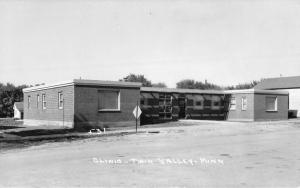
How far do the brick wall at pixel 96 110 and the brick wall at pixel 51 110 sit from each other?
1.61ft

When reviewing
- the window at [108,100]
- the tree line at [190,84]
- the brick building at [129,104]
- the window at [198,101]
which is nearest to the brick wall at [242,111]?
the brick building at [129,104]

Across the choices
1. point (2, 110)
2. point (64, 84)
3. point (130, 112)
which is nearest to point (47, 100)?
point (64, 84)

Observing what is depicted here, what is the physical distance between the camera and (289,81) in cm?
5669

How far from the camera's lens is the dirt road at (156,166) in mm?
8273

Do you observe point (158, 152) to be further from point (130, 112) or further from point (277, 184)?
point (130, 112)

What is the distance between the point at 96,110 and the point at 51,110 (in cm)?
447

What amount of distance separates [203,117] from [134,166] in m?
26.9

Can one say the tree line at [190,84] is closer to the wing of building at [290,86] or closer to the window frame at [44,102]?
the wing of building at [290,86]

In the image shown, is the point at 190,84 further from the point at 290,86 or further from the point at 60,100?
the point at 60,100

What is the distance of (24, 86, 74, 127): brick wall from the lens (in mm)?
25172

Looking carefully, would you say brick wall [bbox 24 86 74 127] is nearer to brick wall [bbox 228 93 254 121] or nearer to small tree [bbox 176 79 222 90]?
brick wall [bbox 228 93 254 121]

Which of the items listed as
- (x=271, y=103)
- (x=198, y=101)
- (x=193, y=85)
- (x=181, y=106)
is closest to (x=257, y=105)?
(x=271, y=103)

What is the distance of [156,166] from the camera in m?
10.2

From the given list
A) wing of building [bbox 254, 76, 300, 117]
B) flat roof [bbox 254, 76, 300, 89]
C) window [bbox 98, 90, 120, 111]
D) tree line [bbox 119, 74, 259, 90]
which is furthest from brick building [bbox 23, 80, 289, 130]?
tree line [bbox 119, 74, 259, 90]
